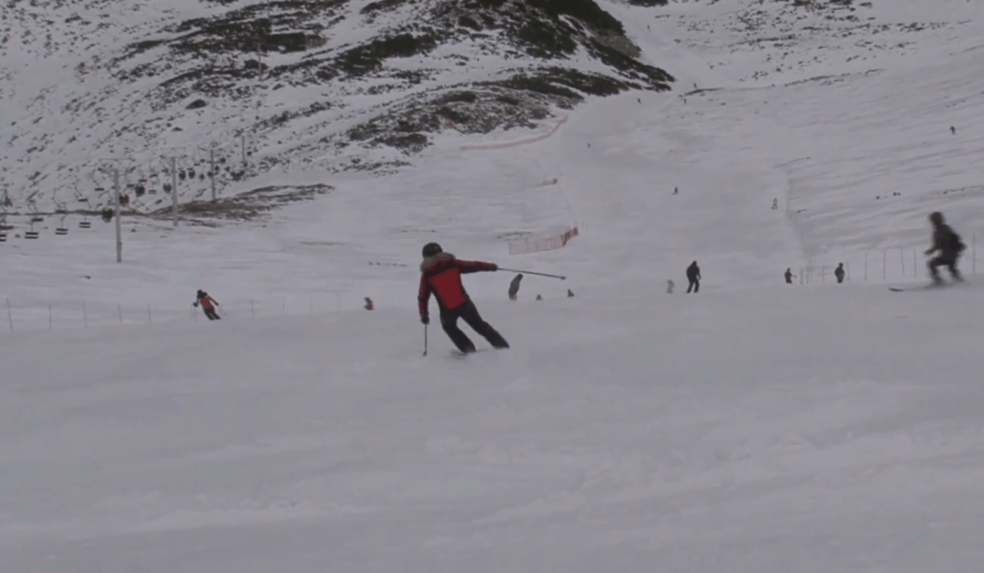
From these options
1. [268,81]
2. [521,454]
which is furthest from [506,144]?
[521,454]

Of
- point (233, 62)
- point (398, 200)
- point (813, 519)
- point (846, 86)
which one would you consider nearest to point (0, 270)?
point (398, 200)

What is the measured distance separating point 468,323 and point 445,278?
641 millimetres

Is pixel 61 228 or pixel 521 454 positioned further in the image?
pixel 61 228

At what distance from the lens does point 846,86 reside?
63.2 metres

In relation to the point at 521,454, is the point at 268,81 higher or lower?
higher

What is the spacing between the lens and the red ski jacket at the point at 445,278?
9.12 m

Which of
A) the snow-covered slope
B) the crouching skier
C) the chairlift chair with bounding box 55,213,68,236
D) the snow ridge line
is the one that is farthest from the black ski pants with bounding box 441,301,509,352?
the snow ridge line

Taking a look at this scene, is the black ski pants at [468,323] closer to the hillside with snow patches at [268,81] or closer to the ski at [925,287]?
the ski at [925,287]

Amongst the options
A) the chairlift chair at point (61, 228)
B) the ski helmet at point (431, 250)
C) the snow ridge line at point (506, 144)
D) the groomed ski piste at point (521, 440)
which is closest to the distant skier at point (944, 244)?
the groomed ski piste at point (521, 440)

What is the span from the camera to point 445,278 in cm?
921

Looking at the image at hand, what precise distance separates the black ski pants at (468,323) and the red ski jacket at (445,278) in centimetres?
8

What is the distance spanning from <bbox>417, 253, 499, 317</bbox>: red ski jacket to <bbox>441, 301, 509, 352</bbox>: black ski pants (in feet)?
0.26

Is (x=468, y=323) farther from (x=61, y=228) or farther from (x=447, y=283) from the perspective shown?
(x=61, y=228)

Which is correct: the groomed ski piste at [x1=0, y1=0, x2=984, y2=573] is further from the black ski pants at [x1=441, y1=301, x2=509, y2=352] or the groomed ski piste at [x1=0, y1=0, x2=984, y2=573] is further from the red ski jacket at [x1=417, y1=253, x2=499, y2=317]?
the red ski jacket at [x1=417, y1=253, x2=499, y2=317]
